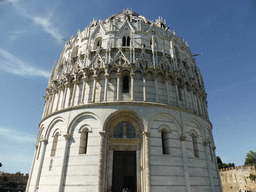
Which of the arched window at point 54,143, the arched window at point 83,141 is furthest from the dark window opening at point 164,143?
the arched window at point 54,143

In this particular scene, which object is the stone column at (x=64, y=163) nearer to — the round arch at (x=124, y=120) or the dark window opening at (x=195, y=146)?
the round arch at (x=124, y=120)

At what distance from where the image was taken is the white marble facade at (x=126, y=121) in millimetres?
15977

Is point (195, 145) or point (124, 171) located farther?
point (195, 145)

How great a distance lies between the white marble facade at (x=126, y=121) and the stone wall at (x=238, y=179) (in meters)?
25.2

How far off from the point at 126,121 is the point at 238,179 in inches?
1476

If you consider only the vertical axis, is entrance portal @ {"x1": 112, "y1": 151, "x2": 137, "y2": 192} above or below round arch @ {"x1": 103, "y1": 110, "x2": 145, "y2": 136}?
below

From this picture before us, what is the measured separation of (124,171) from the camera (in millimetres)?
16594

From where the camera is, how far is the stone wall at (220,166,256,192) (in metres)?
38.2

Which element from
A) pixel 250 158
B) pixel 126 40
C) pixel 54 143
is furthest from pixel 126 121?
pixel 250 158

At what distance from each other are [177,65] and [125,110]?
970cm

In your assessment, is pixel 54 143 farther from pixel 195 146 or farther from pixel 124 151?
pixel 195 146

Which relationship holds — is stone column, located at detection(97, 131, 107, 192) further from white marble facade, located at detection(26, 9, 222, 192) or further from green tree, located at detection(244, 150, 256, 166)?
green tree, located at detection(244, 150, 256, 166)

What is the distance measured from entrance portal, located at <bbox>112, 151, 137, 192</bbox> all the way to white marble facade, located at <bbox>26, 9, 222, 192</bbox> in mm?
194

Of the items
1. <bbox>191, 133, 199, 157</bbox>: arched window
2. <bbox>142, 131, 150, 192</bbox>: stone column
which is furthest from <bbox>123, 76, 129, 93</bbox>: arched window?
<bbox>191, 133, 199, 157</bbox>: arched window
